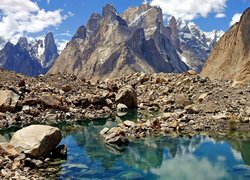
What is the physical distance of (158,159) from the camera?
110ft

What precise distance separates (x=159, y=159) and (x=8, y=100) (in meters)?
25.0

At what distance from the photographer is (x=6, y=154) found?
94.4 ft

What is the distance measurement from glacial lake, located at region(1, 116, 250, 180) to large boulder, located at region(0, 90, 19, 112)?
1126 centimetres

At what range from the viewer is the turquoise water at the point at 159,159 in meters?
28.7

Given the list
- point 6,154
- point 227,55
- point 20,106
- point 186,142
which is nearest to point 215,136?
point 186,142

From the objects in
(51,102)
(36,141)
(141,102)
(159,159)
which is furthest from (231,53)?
(36,141)

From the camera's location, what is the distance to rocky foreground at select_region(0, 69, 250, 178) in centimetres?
4212

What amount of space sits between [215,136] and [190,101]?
23065 millimetres

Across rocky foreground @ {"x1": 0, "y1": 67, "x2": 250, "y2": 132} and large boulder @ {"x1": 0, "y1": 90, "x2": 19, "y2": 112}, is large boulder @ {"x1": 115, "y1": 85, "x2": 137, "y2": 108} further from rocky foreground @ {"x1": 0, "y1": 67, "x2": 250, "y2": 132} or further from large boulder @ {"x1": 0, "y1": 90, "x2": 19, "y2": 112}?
large boulder @ {"x1": 0, "y1": 90, "x2": 19, "y2": 112}

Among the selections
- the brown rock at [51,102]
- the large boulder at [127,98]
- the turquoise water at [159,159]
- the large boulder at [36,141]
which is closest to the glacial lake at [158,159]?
the turquoise water at [159,159]

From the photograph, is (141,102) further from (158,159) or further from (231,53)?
(231,53)

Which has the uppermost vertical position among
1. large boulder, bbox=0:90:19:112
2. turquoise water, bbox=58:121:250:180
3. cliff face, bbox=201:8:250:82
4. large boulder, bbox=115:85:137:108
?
cliff face, bbox=201:8:250:82

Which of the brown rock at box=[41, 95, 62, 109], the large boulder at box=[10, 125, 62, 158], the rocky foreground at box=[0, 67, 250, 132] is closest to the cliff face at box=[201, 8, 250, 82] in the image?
the rocky foreground at box=[0, 67, 250, 132]

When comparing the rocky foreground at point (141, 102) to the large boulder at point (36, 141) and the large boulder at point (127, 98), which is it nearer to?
the large boulder at point (127, 98)
